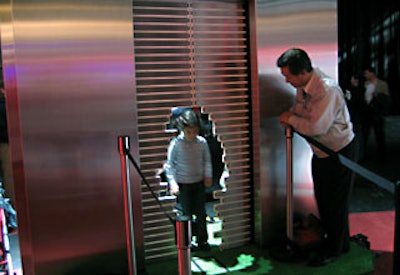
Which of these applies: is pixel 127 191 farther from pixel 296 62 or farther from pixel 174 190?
pixel 296 62

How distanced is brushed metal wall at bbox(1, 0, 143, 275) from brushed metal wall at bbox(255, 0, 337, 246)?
1095mm

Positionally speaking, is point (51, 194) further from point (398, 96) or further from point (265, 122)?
point (398, 96)

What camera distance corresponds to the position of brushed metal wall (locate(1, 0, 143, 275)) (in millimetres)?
3113

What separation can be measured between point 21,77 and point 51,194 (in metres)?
0.83

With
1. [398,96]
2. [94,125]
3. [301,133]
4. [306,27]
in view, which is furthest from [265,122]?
[398,96]

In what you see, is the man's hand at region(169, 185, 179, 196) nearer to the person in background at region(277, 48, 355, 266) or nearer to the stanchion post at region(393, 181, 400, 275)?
the person in background at region(277, 48, 355, 266)

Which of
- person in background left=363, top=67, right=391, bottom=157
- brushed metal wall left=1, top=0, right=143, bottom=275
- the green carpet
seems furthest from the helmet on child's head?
person in background left=363, top=67, right=391, bottom=157

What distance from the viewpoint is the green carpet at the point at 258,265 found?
11.4 ft

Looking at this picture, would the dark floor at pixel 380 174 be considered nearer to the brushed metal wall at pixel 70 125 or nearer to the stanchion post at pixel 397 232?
the brushed metal wall at pixel 70 125

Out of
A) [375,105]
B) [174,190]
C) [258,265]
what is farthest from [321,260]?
[375,105]

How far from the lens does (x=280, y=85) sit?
3908 millimetres

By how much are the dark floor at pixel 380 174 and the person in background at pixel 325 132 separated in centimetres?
77

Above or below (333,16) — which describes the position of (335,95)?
below

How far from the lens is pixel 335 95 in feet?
11.0
